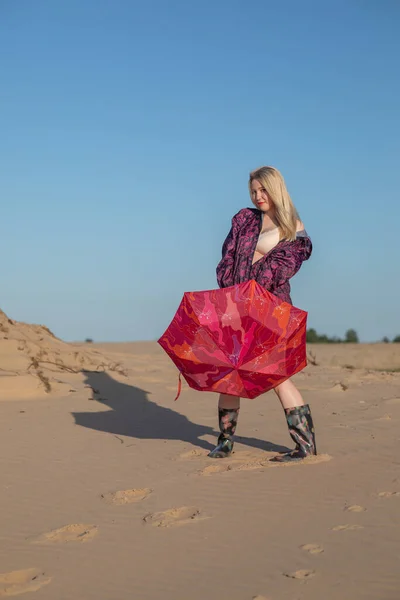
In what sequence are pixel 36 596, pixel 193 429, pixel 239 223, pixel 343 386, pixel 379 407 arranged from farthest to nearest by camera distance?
pixel 343 386, pixel 379 407, pixel 193 429, pixel 239 223, pixel 36 596

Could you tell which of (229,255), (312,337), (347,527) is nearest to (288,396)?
(229,255)

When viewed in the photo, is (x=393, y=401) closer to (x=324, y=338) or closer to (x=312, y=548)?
(x=312, y=548)

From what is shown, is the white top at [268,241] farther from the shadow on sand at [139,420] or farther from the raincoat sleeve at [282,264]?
the shadow on sand at [139,420]

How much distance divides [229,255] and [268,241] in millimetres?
333

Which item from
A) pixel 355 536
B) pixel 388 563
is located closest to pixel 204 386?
pixel 355 536

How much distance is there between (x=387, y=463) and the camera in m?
5.43

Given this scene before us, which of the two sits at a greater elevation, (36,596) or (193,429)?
(193,429)

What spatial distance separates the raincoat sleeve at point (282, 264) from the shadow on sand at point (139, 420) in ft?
4.89

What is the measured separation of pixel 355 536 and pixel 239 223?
8.68 feet

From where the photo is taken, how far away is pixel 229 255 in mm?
5738

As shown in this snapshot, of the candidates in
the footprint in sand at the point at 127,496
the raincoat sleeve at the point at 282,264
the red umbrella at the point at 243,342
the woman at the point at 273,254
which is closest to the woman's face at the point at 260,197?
the woman at the point at 273,254

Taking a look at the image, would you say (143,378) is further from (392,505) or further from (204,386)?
(392,505)

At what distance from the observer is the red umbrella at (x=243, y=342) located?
206 inches

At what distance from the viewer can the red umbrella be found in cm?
523
